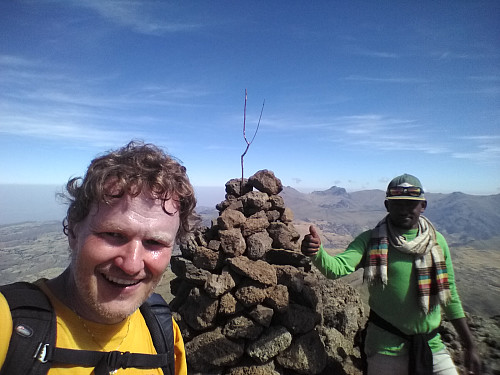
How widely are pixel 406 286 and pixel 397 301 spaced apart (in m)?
0.26

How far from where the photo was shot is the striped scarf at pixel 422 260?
3.93m

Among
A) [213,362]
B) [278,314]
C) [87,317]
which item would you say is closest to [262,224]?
[278,314]

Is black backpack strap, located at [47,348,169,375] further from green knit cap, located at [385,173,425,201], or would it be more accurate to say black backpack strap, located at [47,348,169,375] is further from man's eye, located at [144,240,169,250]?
green knit cap, located at [385,173,425,201]

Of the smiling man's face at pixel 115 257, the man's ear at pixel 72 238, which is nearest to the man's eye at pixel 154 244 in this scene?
the smiling man's face at pixel 115 257

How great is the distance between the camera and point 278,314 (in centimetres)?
547

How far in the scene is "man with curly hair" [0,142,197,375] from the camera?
198 cm

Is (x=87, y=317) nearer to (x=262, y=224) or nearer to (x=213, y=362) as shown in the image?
(x=213, y=362)

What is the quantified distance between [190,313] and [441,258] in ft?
15.0

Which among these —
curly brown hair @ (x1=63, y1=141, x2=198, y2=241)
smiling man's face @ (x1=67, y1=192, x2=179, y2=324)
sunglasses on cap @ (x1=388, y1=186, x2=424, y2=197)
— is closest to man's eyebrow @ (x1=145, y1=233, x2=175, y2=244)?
smiling man's face @ (x1=67, y1=192, x2=179, y2=324)

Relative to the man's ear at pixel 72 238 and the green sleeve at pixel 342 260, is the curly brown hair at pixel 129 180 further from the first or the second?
the green sleeve at pixel 342 260

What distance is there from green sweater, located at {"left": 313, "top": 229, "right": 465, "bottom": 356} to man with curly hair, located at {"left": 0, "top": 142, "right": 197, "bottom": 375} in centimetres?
252

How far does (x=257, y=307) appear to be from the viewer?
535 centimetres

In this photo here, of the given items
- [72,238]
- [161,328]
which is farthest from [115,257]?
[161,328]

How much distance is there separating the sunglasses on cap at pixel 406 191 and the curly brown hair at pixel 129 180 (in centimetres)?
324
